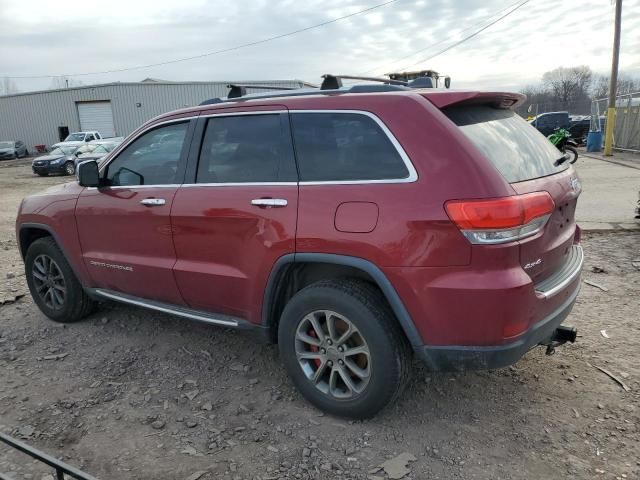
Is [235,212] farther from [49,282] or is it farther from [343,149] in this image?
[49,282]

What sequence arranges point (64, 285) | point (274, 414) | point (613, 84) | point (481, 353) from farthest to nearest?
point (613, 84) < point (64, 285) < point (274, 414) < point (481, 353)

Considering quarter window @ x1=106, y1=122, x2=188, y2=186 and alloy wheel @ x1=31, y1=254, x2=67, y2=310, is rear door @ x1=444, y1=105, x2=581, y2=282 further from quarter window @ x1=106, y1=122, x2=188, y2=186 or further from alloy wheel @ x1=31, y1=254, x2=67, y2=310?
alloy wheel @ x1=31, y1=254, x2=67, y2=310

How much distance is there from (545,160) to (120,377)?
3.12 meters

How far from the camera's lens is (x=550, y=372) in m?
3.49

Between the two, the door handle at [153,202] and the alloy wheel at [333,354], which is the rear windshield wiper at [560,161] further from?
the door handle at [153,202]

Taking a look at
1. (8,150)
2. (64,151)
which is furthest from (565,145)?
(8,150)

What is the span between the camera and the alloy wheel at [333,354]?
2.92 m

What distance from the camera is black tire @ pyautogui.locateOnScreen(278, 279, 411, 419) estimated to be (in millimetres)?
2775

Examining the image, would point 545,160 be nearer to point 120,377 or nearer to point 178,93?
point 120,377

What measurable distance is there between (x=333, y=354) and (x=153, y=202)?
1649 mm

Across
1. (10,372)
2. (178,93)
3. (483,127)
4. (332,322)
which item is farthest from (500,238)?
(178,93)

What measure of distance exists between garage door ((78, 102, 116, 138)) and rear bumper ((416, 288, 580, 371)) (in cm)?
4324

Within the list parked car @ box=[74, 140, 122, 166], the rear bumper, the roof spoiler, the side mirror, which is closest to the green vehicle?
the roof spoiler

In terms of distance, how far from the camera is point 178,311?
3.72 m
